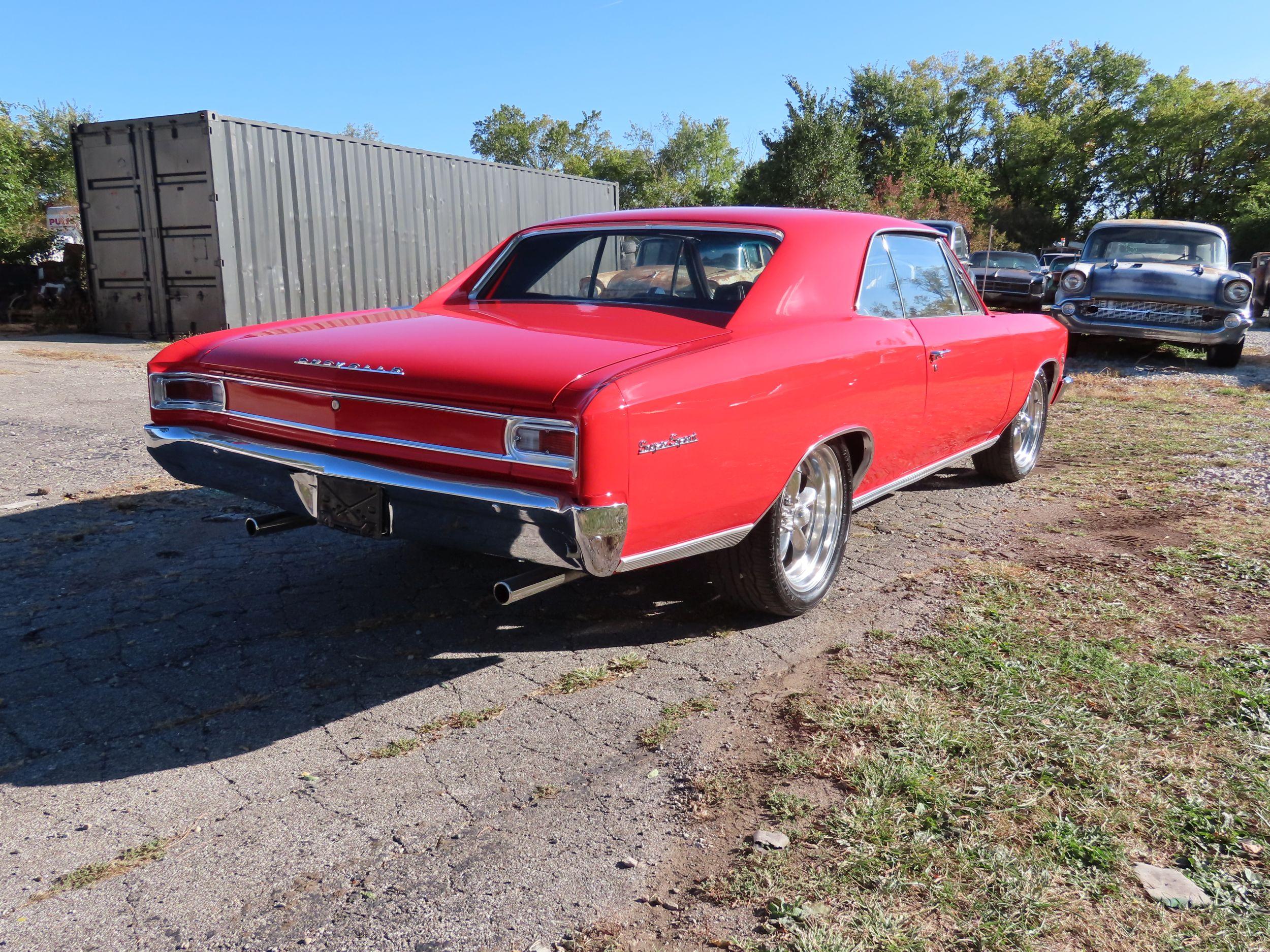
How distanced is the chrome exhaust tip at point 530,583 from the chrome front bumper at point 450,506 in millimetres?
75

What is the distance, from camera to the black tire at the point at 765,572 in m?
3.21

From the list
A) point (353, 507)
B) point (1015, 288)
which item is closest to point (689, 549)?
point (353, 507)

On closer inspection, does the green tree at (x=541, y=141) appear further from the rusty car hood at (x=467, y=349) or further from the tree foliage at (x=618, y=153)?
the rusty car hood at (x=467, y=349)

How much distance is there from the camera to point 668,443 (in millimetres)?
2633

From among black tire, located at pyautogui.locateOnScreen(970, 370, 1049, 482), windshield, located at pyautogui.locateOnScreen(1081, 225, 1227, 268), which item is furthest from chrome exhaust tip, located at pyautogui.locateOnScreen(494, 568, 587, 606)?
windshield, located at pyautogui.locateOnScreen(1081, 225, 1227, 268)

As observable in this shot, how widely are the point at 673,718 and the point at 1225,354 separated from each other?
10676 millimetres

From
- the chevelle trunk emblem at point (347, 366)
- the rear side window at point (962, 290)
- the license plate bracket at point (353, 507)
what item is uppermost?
the rear side window at point (962, 290)

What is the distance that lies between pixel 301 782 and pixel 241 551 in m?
2.01

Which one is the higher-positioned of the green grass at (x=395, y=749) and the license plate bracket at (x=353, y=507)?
the license plate bracket at (x=353, y=507)

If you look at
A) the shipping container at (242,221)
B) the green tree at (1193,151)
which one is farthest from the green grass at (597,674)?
the green tree at (1193,151)

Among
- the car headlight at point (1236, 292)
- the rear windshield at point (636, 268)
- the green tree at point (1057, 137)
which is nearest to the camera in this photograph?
the rear windshield at point (636, 268)

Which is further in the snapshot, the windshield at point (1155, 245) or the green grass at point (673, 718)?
the windshield at point (1155, 245)

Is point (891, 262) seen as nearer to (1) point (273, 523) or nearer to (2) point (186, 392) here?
(1) point (273, 523)

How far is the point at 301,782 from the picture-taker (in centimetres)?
242
